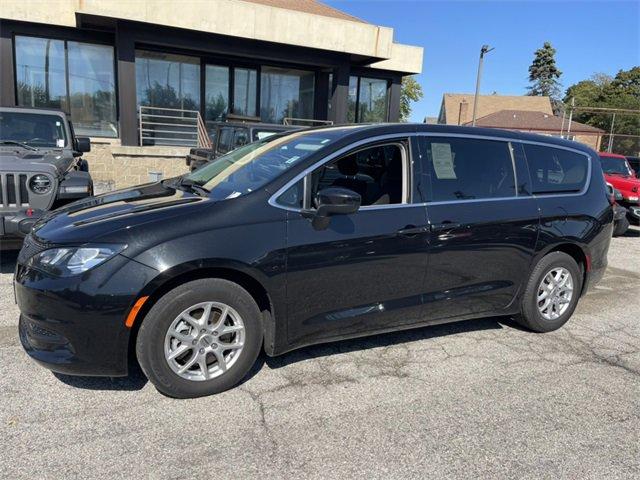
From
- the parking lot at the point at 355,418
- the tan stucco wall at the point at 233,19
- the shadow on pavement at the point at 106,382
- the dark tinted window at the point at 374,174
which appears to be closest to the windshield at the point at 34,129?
the parking lot at the point at 355,418

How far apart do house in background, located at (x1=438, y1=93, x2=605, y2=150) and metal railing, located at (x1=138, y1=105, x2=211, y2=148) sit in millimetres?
32106

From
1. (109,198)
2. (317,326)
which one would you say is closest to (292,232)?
(317,326)

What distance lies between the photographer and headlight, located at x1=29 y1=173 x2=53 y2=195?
519 centimetres

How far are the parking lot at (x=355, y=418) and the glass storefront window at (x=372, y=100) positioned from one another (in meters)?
16.6

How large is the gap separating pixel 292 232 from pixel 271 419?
1165mm

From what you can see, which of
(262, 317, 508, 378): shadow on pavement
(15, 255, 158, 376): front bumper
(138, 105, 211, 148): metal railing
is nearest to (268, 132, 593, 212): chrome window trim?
(15, 255, 158, 376): front bumper

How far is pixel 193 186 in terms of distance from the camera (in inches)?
150

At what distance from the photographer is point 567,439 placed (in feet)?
9.59

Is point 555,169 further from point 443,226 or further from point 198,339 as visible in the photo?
point 198,339

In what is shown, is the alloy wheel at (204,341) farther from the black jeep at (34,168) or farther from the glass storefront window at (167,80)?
the glass storefront window at (167,80)

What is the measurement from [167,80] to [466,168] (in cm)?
1436

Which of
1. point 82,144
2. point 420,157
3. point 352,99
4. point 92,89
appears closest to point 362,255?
point 420,157

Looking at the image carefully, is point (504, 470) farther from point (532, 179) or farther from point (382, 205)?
point (532, 179)

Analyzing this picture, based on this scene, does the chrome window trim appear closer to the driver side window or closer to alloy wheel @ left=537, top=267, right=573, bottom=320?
the driver side window
